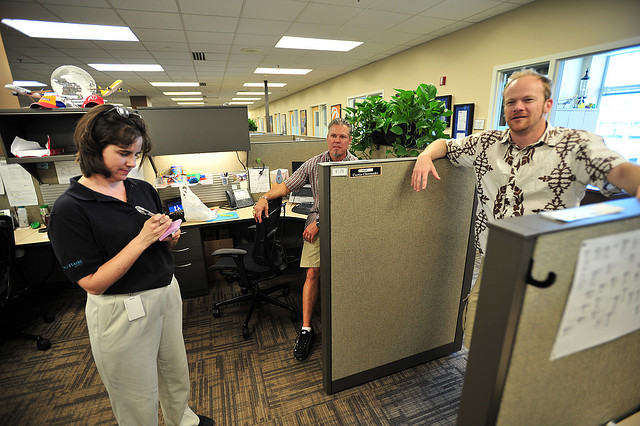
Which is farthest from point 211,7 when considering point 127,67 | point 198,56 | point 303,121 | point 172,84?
point 303,121

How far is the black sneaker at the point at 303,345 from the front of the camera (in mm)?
1748

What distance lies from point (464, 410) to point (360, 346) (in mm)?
1007

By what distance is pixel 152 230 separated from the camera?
0.93 meters

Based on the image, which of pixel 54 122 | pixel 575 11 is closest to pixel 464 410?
pixel 54 122

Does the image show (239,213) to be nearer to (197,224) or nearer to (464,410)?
(197,224)

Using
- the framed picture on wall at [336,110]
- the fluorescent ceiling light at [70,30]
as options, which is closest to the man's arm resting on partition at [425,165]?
the fluorescent ceiling light at [70,30]

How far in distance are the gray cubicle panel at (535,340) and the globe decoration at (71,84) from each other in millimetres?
2484

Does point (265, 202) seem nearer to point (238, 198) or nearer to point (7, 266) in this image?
point (238, 198)

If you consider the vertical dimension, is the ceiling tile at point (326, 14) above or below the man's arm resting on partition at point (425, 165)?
above

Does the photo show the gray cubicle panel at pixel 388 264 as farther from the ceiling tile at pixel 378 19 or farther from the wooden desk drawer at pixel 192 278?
the ceiling tile at pixel 378 19

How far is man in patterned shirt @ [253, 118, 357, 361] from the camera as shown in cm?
178

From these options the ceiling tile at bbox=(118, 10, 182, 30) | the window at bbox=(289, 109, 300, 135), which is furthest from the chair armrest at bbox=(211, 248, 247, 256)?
the window at bbox=(289, 109, 300, 135)

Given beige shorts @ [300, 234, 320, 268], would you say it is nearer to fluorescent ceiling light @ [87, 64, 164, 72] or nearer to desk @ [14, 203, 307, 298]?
desk @ [14, 203, 307, 298]

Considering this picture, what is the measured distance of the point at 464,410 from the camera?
1.74 ft
